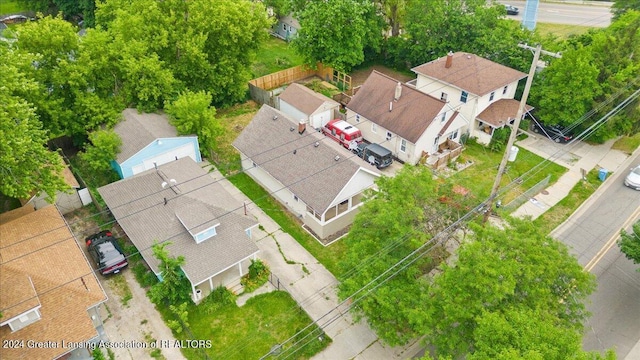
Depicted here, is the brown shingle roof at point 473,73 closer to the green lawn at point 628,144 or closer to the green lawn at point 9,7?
the green lawn at point 628,144

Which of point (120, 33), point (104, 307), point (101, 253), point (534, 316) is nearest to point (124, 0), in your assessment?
point (120, 33)

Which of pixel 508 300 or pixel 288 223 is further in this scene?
pixel 288 223

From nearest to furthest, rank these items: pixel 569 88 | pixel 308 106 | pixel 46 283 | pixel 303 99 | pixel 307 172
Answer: pixel 46 283, pixel 307 172, pixel 569 88, pixel 308 106, pixel 303 99

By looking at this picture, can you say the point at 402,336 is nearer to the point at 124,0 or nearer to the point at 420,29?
the point at 420,29

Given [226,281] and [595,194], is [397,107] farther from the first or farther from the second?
[226,281]

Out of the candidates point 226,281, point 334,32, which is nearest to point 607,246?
point 226,281

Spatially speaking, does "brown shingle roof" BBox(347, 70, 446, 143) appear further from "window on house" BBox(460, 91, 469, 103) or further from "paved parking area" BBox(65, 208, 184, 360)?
"paved parking area" BBox(65, 208, 184, 360)

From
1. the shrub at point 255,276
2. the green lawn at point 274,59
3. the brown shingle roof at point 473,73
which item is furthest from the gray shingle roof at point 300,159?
the green lawn at point 274,59
